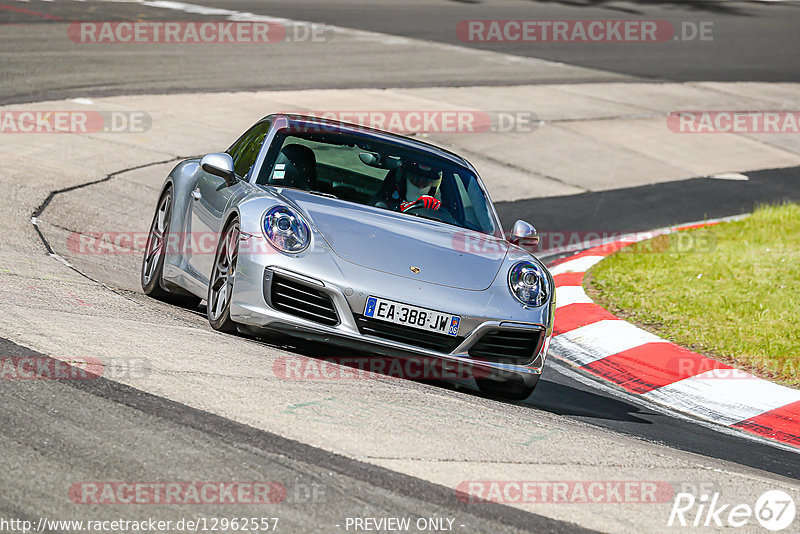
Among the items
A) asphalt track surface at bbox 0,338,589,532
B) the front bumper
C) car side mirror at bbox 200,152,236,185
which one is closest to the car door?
car side mirror at bbox 200,152,236,185

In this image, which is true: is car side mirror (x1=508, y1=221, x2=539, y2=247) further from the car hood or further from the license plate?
A: the license plate

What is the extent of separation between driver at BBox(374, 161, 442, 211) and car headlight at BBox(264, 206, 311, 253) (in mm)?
910

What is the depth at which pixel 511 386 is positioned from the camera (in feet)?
21.3

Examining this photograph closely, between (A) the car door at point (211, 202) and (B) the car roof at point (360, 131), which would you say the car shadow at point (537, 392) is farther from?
(B) the car roof at point (360, 131)

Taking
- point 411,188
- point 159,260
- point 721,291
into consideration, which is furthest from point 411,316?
point 721,291

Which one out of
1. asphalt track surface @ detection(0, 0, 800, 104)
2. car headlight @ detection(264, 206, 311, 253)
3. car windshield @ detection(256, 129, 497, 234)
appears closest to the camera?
car headlight @ detection(264, 206, 311, 253)

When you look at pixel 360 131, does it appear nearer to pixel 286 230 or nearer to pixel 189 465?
pixel 286 230

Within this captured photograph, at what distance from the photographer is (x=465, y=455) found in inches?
179

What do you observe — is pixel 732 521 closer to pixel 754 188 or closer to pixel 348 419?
pixel 348 419

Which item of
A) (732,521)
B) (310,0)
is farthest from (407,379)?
(310,0)

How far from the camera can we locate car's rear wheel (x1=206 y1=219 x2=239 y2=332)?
620 cm

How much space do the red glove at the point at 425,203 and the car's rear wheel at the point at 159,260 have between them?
1.60 metres

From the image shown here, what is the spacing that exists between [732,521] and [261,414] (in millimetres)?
1880

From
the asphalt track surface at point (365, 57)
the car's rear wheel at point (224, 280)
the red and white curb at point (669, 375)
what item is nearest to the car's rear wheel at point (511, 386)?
the red and white curb at point (669, 375)
